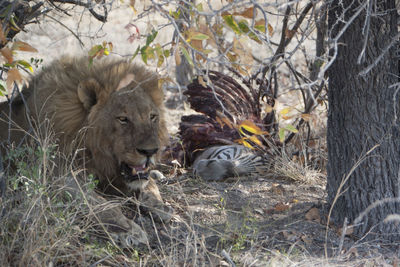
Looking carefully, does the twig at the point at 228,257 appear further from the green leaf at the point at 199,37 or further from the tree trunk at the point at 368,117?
the green leaf at the point at 199,37

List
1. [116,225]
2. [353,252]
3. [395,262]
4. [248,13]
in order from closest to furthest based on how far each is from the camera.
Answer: [248,13] → [395,262] → [353,252] → [116,225]

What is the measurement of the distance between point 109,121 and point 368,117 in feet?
6.64

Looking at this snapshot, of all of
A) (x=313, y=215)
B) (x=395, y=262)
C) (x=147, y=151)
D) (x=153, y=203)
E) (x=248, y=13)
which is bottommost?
(x=395, y=262)

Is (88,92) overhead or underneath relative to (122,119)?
overhead

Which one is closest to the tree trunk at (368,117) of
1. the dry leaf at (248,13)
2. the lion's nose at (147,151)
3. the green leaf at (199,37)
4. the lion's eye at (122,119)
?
the dry leaf at (248,13)

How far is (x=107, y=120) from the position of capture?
14.3ft

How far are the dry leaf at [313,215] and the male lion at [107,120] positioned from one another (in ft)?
3.71

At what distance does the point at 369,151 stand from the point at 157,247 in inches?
66.0

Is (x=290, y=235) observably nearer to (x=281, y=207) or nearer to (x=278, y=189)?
(x=281, y=207)

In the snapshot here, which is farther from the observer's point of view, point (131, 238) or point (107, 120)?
point (107, 120)

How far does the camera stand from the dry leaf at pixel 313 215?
4.28 m

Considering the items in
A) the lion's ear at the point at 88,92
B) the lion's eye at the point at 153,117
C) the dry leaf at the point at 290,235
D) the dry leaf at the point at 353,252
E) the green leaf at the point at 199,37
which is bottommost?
the dry leaf at the point at 353,252

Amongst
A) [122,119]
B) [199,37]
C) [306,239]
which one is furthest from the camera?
[122,119]

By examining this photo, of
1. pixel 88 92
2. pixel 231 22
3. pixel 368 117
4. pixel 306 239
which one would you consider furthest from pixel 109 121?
pixel 368 117
